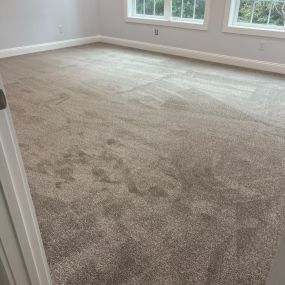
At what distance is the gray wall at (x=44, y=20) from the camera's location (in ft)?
14.3

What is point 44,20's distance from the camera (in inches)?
187

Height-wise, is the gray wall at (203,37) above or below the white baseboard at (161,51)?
above

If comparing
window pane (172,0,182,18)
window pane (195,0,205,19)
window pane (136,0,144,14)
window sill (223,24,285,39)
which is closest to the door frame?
window sill (223,24,285,39)

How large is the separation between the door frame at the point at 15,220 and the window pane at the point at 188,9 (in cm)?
434

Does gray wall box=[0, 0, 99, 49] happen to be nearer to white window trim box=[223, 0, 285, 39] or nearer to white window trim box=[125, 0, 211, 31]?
white window trim box=[125, 0, 211, 31]

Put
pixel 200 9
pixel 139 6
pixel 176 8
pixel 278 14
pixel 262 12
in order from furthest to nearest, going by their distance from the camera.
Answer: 1. pixel 139 6
2. pixel 176 8
3. pixel 200 9
4. pixel 262 12
5. pixel 278 14

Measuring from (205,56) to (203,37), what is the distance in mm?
285

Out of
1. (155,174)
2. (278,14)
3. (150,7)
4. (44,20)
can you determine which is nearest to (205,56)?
(278,14)

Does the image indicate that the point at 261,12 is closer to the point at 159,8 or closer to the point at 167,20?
the point at 167,20

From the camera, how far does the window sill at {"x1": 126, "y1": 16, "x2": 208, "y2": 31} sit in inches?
169

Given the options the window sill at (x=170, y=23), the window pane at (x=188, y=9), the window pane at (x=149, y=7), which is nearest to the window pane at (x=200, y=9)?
the window pane at (x=188, y=9)

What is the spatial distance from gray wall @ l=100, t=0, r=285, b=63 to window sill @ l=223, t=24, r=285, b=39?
0.06 meters

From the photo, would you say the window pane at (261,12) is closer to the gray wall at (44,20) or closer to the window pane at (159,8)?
the window pane at (159,8)

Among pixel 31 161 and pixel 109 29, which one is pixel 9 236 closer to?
pixel 31 161
